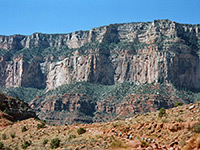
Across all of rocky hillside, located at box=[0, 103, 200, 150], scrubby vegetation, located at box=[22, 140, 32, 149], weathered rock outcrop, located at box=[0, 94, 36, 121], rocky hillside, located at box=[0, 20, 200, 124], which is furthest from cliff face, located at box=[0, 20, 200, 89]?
scrubby vegetation, located at box=[22, 140, 32, 149]

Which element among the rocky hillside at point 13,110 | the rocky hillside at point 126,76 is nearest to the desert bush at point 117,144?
the rocky hillside at point 13,110

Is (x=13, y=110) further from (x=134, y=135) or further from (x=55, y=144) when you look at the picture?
(x=134, y=135)

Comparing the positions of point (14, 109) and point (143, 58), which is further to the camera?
point (143, 58)

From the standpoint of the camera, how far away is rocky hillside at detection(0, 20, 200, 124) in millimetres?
141125

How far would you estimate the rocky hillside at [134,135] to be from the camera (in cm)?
2573

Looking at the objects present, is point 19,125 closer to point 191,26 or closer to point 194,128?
point 194,128

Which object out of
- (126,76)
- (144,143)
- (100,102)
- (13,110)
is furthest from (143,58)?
(144,143)

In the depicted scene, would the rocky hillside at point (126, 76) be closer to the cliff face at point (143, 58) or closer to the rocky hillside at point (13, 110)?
the cliff face at point (143, 58)

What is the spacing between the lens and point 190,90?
Result: 155m

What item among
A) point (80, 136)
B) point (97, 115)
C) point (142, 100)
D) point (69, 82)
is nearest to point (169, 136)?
point (80, 136)

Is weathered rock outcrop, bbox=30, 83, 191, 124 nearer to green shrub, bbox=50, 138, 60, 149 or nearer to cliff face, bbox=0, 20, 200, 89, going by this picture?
cliff face, bbox=0, 20, 200, 89

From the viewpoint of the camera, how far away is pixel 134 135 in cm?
2916

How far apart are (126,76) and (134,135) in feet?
497

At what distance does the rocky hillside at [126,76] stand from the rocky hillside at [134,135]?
96361 mm
